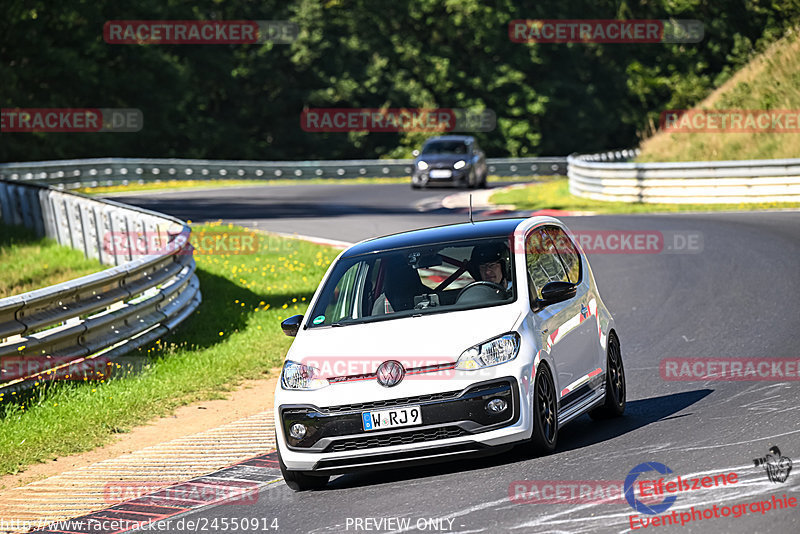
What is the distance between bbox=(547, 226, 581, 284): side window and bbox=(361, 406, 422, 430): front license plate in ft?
7.62

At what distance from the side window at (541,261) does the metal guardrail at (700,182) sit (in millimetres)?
18604

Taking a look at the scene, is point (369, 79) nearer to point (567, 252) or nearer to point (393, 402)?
point (567, 252)

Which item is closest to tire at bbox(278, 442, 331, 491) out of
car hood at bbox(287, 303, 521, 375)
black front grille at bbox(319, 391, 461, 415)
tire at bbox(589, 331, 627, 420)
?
black front grille at bbox(319, 391, 461, 415)

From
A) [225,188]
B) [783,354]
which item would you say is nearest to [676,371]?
[783,354]

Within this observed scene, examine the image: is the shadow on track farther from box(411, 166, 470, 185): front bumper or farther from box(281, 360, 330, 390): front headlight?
box(411, 166, 470, 185): front bumper

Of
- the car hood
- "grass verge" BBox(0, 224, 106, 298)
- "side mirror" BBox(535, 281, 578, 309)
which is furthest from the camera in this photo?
"grass verge" BBox(0, 224, 106, 298)

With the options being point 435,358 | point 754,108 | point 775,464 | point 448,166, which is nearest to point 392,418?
point 435,358

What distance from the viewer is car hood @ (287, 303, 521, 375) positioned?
24.3ft

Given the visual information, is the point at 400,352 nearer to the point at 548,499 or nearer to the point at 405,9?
the point at 548,499

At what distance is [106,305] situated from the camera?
12.2m

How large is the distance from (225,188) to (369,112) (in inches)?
1042

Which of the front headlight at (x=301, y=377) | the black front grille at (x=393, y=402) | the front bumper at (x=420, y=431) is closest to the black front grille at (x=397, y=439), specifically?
the front bumper at (x=420, y=431)

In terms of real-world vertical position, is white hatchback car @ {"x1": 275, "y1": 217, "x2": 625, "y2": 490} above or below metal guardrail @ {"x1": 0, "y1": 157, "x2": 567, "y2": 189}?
above

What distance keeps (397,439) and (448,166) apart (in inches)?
1237
